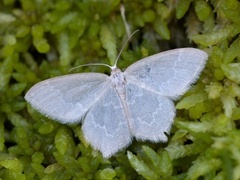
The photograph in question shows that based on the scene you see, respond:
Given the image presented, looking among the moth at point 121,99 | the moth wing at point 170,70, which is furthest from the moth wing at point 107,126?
the moth wing at point 170,70

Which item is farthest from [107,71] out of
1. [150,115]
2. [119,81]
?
[150,115]

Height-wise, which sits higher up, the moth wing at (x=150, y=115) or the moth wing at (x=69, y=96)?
the moth wing at (x=69, y=96)

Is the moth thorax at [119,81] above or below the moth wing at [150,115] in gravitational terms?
above

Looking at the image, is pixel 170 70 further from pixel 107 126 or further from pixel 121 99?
pixel 107 126

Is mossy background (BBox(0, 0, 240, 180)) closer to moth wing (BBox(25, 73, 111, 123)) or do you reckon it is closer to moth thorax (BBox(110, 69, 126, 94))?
moth wing (BBox(25, 73, 111, 123))

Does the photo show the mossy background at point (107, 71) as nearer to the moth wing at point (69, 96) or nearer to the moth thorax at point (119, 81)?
the moth wing at point (69, 96)

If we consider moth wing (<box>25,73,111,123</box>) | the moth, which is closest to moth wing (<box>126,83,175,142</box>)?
the moth

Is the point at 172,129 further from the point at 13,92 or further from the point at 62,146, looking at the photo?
the point at 13,92

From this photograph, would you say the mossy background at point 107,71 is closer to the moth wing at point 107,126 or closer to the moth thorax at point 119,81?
the moth wing at point 107,126

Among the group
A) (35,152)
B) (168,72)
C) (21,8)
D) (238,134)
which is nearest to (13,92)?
(35,152)
